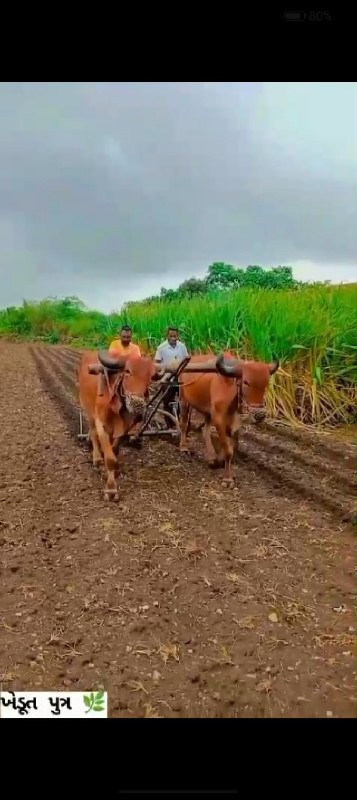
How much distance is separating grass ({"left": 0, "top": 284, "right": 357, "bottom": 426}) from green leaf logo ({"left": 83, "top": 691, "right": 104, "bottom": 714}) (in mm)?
4608

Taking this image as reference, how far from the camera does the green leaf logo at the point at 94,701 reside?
1309mm

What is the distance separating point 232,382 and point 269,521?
1195 mm

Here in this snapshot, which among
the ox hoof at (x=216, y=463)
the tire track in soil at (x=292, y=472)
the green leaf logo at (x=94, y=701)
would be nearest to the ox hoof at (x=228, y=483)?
the tire track in soil at (x=292, y=472)

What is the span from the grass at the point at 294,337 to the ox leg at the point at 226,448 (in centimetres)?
186

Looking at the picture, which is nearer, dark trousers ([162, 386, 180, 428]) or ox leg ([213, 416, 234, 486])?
ox leg ([213, 416, 234, 486])

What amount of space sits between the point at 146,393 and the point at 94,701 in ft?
10.00

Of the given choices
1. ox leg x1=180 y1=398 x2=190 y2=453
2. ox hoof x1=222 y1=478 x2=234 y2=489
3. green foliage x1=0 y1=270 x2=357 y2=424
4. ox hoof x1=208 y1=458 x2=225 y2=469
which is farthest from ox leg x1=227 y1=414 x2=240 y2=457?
green foliage x1=0 y1=270 x2=357 y2=424

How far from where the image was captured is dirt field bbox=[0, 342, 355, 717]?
198 centimetres

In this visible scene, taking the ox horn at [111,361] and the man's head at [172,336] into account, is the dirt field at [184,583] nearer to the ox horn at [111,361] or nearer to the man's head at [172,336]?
the ox horn at [111,361]

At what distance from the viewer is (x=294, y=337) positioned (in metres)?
6.45
